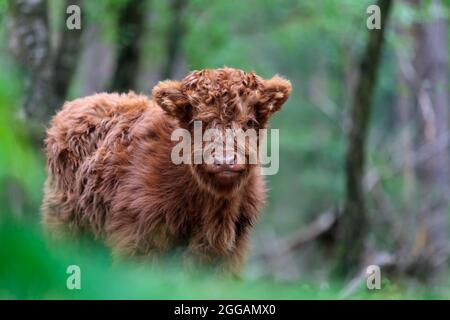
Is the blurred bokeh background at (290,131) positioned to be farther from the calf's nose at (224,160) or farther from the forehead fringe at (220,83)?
the forehead fringe at (220,83)

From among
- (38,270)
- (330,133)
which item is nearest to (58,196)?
(38,270)

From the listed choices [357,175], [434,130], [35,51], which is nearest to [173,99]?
[35,51]

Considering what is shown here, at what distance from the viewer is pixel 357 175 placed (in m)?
12.4

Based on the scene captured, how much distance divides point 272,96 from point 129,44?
9303 mm

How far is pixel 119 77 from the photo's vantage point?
49.8 ft

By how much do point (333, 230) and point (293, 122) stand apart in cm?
1714

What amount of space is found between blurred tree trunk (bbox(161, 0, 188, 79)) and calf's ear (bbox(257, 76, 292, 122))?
11602 millimetres

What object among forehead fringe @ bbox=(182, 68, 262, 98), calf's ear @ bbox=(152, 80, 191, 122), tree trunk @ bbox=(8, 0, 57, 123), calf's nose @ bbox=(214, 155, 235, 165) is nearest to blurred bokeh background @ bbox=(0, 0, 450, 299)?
tree trunk @ bbox=(8, 0, 57, 123)

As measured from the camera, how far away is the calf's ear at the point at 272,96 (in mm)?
6465

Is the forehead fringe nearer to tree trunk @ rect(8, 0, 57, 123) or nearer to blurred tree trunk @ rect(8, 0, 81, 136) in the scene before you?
blurred tree trunk @ rect(8, 0, 81, 136)

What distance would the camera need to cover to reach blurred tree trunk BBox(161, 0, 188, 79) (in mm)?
18391

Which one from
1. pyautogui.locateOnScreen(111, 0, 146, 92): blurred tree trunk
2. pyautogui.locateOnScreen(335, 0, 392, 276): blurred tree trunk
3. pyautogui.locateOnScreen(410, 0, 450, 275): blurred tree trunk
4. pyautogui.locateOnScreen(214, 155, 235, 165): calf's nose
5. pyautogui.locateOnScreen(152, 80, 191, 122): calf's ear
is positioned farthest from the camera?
pyautogui.locateOnScreen(410, 0, 450, 275): blurred tree trunk

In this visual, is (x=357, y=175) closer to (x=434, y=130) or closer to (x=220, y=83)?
(x=220, y=83)
